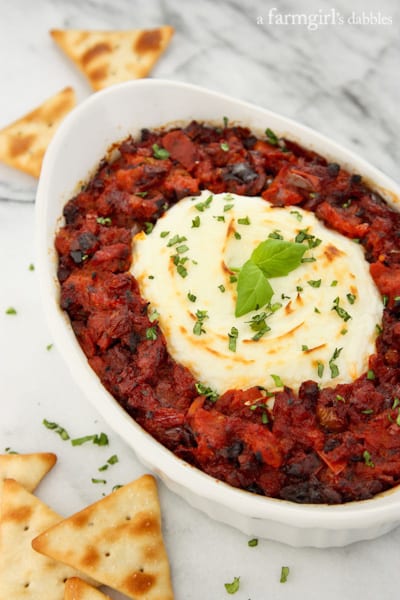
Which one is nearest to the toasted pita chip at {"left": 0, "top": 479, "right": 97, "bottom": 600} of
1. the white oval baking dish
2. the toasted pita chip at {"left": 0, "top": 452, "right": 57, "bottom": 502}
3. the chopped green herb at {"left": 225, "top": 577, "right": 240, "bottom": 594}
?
the toasted pita chip at {"left": 0, "top": 452, "right": 57, "bottom": 502}

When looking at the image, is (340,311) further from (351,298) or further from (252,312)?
(252,312)

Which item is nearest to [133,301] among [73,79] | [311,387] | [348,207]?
[311,387]

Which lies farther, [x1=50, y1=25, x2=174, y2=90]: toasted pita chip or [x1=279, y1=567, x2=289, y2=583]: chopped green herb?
[x1=50, y1=25, x2=174, y2=90]: toasted pita chip

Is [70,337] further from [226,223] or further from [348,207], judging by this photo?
[348,207]

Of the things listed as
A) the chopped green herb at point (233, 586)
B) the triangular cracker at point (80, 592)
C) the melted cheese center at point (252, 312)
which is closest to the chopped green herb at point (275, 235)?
the melted cheese center at point (252, 312)

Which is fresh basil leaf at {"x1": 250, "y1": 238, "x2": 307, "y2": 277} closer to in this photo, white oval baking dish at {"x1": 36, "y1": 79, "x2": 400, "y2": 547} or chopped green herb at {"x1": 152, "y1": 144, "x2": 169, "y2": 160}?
white oval baking dish at {"x1": 36, "y1": 79, "x2": 400, "y2": 547}

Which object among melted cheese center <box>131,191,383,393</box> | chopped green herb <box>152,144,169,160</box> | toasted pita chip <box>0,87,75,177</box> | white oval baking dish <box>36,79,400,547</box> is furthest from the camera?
toasted pita chip <box>0,87,75,177</box>

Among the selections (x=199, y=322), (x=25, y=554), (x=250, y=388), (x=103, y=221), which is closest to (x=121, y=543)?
(x=25, y=554)
